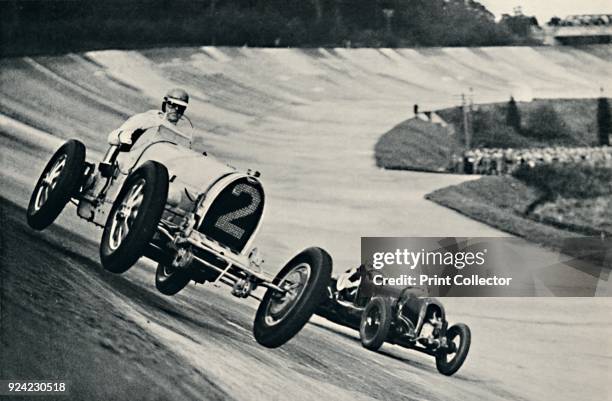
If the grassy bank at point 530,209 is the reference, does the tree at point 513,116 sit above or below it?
above

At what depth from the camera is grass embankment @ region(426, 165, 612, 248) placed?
4.29 m

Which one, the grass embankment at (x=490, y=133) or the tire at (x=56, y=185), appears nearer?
the tire at (x=56, y=185)

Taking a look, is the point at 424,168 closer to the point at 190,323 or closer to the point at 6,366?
the point at 190,323

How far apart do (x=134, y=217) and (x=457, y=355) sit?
5.51 ft

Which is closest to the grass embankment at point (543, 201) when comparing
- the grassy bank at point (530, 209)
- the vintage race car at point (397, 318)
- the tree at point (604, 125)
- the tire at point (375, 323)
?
the grassy bank at point (530, 209)

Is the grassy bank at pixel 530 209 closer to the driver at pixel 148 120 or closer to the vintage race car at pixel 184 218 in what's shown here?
the vintage race car at pixel 184 218

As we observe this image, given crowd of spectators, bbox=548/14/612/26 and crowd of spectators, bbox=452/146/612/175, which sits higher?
crowd of spectators, bbox=548/14/612/26

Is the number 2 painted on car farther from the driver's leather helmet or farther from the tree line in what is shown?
the tree line

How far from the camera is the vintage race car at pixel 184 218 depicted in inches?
142

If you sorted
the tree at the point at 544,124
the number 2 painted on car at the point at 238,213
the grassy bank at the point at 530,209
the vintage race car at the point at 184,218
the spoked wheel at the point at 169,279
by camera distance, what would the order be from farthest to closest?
the tree at the point at 544,124 < the grassy bank at the point at 530,209 < the spoked wheel at the point at 169,279 < the number 2 painted on car at the point at 238,213 < the vintage race car at the point at 184,218

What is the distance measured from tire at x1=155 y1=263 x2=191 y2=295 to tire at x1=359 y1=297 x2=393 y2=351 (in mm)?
857

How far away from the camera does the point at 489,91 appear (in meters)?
4.40

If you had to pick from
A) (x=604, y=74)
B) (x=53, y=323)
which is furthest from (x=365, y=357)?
(x=604, y=74)

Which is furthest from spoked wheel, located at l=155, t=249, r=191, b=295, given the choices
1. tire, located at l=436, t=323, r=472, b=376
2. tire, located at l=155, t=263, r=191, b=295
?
tire, located at l=436, t=323, r=472, b=376
